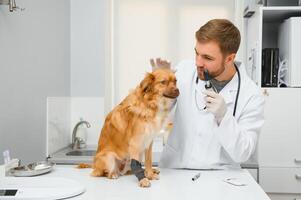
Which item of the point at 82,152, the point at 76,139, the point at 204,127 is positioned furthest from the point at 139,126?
the point at 76,139

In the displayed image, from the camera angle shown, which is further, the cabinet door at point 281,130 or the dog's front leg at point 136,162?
the cabinet door at point 281,130

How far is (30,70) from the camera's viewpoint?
244 cm

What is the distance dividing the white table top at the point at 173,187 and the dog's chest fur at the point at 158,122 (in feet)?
0.55

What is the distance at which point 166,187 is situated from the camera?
133cm

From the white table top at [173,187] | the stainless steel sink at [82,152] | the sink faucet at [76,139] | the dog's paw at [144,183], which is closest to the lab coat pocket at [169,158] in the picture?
the white table top at [173,187]

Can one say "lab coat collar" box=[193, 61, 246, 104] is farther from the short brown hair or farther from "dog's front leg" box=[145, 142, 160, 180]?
"dog's front leg" box=[145, 142, 160, 180]

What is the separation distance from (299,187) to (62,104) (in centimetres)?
177

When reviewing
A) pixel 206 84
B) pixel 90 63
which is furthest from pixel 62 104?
pixel 206 84

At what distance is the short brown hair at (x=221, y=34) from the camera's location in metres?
1.45

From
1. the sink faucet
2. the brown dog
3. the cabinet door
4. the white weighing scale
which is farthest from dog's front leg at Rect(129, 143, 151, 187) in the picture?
the sink faucet

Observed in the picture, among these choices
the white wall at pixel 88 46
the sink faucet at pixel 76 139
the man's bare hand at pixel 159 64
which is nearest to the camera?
the man's bare hand at pixel 159 64

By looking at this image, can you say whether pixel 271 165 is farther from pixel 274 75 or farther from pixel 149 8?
pixel 149 8

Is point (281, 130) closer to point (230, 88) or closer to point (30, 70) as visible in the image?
point (230, 88)

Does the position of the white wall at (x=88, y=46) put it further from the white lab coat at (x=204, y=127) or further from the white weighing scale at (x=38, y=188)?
the white weighing scale at (x=38, y=188)
